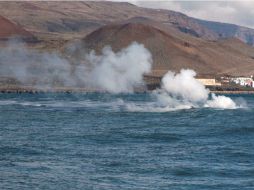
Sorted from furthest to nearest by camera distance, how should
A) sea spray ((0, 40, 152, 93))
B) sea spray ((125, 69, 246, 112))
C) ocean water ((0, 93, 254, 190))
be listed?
1. sea spray ((0, 40, 152, 93))
2. sea spray ((125, 69, 246, 112))
3. ocean water ((0, 93, 254, 190))

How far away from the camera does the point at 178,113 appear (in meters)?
99.0

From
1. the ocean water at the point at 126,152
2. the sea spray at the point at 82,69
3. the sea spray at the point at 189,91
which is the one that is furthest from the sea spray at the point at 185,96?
the ocean water at the point at 126,152

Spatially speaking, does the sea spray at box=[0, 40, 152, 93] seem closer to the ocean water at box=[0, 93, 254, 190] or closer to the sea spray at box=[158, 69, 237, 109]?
the sea spray at box=[158, 69, 237, 109]

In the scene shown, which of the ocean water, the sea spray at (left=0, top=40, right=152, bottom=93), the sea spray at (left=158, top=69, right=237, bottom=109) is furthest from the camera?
the sea spray at (left=0, top=40, right=152, bottom=93)

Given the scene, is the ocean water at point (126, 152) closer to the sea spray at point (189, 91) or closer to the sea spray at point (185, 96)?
the sea spray at point (185, 96)

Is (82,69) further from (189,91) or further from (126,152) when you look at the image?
(126,152)

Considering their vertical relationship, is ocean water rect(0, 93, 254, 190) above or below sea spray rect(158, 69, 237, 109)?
below

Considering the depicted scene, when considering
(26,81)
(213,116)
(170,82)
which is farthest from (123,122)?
(26,81)

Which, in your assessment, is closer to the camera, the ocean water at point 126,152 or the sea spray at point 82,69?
the ocean water at point 126,152

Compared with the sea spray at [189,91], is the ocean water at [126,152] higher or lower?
lower

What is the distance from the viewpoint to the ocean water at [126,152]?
44.7 m

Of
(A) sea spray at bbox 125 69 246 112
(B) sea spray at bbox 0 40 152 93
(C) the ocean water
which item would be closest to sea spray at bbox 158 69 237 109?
(A) sea spray at bbox 125 69 246 112

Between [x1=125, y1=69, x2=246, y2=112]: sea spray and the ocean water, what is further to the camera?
[x1=125, y1=69, x2=246, y2=112]: sea spray

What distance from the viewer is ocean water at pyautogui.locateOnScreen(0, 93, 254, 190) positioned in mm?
44656
